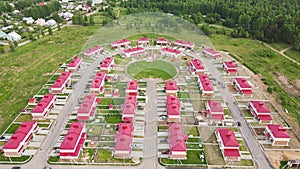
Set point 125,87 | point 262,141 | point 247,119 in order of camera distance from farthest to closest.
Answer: point 125,87 → point 247,119 → point 262,141

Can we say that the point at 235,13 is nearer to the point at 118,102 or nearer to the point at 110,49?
the point at 110,49

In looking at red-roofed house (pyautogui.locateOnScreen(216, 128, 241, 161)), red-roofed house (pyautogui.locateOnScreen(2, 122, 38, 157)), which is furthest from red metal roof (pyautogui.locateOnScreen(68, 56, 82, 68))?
red-roofed house (pyautogui.locateOnScreen(216, 128, 241, 161))

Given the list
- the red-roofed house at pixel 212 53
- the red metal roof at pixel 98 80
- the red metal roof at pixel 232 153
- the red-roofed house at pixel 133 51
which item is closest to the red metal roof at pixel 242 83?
the red-roofed house at pixel 212 53

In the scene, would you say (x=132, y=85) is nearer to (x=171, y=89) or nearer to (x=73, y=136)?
(x=171, y=89)

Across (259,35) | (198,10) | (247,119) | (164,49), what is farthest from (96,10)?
(247,119)

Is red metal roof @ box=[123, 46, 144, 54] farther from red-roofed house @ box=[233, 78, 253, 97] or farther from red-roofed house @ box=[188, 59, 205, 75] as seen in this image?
red-roofed house @ box=[233, 78, 253, 97]

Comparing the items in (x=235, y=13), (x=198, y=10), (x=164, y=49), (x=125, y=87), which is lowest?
(x=125, y=87)
